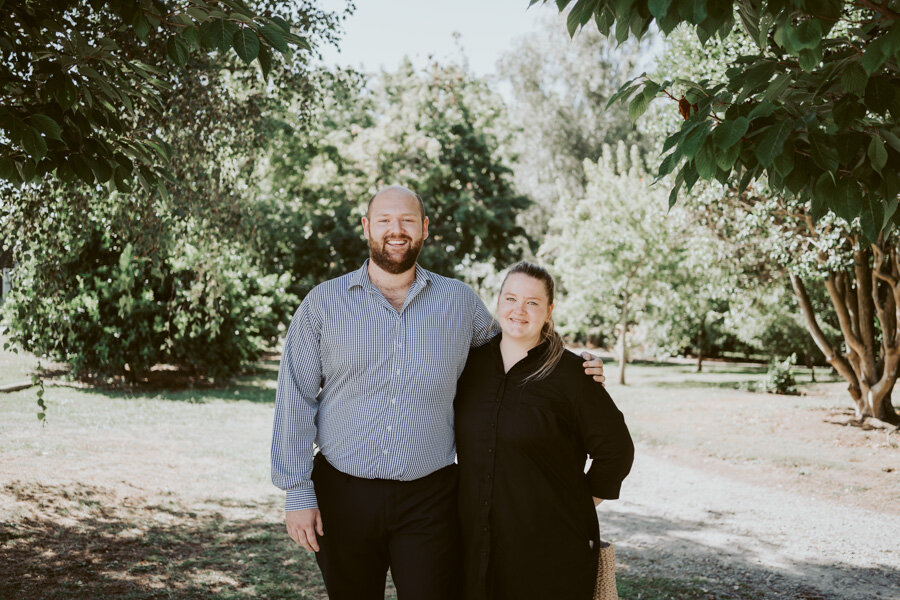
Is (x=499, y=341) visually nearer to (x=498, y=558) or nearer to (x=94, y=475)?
(x=498, y=558)

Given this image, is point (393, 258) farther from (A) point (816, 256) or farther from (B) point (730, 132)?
(A) point (816, 256)

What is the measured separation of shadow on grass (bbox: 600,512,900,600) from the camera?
5.46 metres

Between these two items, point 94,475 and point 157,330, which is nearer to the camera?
point 94,475

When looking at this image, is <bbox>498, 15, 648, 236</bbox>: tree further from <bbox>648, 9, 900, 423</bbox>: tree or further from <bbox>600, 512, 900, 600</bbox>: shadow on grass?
<bbox>600, 512, 900, 600</bbox>: shadow on grass

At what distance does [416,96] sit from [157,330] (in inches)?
515

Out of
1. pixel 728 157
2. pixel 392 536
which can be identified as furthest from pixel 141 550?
pixel 728 157

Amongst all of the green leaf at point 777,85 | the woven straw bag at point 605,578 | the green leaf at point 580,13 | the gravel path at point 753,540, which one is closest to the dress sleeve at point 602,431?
the woven straw bag at point 605,578

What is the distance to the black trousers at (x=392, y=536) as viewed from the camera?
10.1 ft

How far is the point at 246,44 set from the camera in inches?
110

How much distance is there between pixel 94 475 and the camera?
8156 mm

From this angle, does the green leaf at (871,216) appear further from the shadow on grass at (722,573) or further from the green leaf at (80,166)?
the shadow on grass at (722,573)

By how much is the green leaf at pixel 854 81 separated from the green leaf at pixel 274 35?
2.01 m

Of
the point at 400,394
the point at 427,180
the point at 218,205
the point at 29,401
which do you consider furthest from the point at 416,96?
the point at 400,394

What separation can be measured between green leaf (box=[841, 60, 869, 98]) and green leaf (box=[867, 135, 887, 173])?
0.18m
